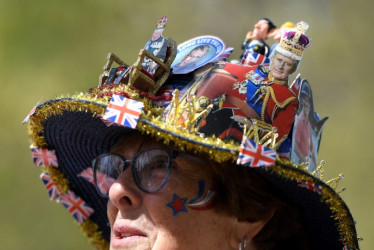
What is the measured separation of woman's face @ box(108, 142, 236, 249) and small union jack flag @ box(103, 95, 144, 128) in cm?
23

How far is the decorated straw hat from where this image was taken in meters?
2.41

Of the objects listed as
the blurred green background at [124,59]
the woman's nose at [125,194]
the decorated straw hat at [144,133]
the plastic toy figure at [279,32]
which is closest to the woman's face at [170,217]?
the woman's nose at [125,194]

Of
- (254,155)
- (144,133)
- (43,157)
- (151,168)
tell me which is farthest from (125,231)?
(43,157)

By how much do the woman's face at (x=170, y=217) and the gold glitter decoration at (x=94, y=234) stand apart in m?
0.62

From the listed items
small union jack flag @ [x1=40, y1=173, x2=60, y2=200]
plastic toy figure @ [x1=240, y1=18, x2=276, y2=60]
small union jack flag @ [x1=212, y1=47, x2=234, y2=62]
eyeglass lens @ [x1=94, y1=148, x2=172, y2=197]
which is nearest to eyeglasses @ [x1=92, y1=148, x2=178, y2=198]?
eyeglass lens @ [x1=94, y1=148, x2=172, y2=197]

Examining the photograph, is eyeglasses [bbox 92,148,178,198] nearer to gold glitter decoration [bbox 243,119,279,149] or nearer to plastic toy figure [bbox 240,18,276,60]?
gold glitter decoration [bbox 243,119,279,149]

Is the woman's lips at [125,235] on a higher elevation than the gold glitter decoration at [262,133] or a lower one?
lower

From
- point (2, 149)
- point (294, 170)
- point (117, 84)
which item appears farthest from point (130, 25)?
point (294, 170)

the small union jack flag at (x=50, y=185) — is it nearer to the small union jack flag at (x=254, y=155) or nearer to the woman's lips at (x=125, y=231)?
the woman's lips at (x=125, y=231)

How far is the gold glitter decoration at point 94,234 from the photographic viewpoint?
10.6 feet

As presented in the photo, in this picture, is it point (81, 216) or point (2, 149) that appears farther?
point (2, 149)

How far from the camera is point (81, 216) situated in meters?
3.22

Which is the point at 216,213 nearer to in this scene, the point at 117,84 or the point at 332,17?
the point at 117,84

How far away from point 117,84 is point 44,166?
2.10ft
